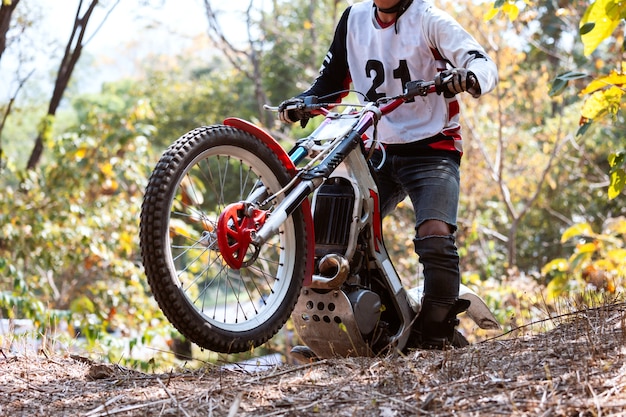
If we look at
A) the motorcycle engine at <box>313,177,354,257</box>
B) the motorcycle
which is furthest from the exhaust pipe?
the motorcycle engine at <box>313,177,354,257</box>

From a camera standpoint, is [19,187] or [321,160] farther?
[19,187]

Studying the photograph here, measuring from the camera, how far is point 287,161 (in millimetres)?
3246

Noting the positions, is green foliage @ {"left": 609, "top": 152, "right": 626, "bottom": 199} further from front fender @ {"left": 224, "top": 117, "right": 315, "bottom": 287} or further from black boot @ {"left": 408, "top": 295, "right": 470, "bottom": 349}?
front fender @ {"left": 224, "top": 117, "right": 315, "bottom": 287}

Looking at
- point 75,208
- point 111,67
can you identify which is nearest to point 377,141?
point 75,208

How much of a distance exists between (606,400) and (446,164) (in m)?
1.76

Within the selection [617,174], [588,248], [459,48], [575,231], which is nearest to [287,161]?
[459,48]

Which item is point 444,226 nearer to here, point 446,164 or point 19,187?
point 446,164

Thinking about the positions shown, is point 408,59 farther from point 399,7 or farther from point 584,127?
point 584,127

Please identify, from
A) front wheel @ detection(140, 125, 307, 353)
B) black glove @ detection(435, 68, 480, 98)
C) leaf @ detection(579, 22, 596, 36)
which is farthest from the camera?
leaf @ detection(579, 22, 596, 36)

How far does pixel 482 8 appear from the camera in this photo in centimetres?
1105

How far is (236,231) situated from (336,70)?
1493 mm

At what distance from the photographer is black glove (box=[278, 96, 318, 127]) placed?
3.69m

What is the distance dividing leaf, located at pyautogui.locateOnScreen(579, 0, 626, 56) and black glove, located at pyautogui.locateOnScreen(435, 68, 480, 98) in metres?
0.66

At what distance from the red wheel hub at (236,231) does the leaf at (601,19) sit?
1.79m
